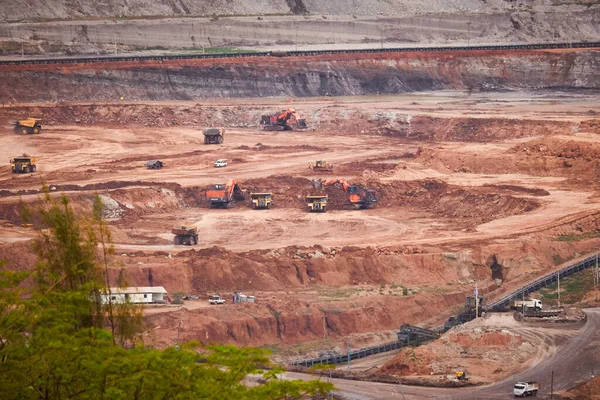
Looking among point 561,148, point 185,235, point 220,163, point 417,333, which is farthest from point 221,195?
point 417,333

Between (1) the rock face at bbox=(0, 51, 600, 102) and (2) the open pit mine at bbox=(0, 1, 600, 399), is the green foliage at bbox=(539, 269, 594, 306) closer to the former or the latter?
(2) the open pit mine at bbox=(0, 1, 600, 399)

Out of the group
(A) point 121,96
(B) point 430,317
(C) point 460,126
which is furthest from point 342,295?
(A) point 121,96

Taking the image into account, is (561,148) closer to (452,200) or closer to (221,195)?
(452,200)

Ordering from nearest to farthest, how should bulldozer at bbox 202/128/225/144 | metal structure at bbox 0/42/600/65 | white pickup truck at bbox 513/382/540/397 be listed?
white pickup truck at bbox 513/382/540/397 < bulldozer at bbox 202/128/225/144 < metal structure at bbox 0/42/600/65

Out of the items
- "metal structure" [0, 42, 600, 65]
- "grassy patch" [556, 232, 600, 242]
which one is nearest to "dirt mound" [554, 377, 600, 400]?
"grassy patch" [556, 232, 600, 242]

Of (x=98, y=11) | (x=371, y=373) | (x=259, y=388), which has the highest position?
(x=98, y=11)

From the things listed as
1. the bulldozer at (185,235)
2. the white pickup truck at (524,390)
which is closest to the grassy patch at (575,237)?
the bulldozer at (185,235)

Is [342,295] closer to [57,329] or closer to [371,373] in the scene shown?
[371,373]
